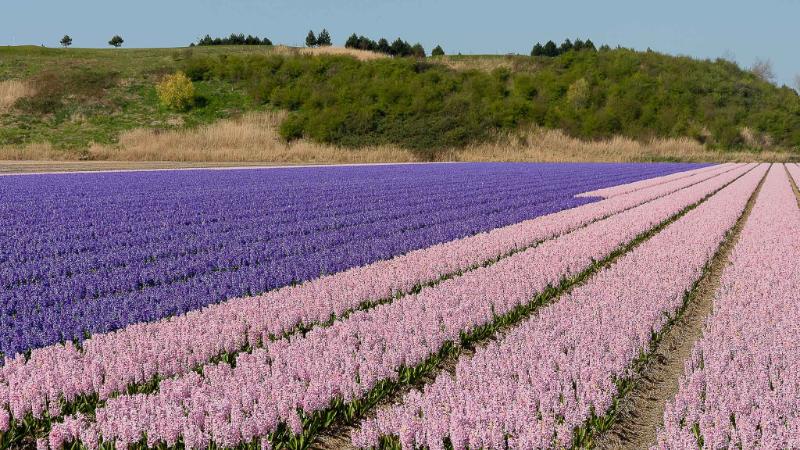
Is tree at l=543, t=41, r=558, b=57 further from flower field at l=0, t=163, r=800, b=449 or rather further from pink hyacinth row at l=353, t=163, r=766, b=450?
pink hyacinth row at l=353, t=163, r=766, b=450

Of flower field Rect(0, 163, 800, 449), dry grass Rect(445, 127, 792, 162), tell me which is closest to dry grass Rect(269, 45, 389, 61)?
dry grass Rect(445, 127, 792, 162)

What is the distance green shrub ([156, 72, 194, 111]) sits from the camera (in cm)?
7319

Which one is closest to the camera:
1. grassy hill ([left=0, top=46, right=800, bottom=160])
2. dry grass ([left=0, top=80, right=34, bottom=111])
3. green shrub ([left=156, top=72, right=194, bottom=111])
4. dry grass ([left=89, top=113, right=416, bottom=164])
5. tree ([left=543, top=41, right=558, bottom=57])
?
dry grass ([left=89, top=113, right=416, bottom=164])

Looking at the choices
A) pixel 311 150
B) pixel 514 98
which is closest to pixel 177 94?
pixel 311 150

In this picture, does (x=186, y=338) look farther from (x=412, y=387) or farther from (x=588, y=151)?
(x=588, y=151)

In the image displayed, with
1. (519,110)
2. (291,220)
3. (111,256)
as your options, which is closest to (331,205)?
(291,220)

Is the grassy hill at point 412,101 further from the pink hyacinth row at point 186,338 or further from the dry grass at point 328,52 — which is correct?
the pink hyacinth row at point 186,338

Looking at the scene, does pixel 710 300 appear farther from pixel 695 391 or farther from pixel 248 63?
pixel 248 63

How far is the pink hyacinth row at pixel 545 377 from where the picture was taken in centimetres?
404

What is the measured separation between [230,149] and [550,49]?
234 ft

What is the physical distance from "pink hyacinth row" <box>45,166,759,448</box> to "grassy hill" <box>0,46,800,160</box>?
165 feet

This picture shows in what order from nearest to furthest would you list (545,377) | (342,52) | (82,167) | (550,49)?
(545,377), (82,167), (342,52), (550,49)

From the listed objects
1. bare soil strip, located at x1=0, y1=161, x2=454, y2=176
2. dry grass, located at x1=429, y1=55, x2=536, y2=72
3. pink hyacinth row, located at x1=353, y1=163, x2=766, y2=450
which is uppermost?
dry grass, located at x1=429, y1=55, x2=536, y2=72

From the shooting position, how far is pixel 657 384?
5.46 m
